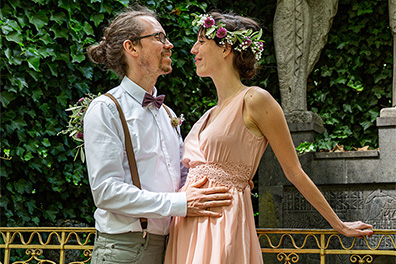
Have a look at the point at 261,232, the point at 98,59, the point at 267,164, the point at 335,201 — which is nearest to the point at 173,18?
the point at 267,164

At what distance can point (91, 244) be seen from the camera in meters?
4.71

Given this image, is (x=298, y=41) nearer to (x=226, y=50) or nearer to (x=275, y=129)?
(x=226, y=50)

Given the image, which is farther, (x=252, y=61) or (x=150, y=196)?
(x=252, y=61)

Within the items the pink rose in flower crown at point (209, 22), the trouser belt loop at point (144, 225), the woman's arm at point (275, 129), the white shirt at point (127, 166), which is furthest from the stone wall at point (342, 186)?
the trouser belt loop at point (144, 225)

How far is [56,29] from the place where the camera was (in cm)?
424

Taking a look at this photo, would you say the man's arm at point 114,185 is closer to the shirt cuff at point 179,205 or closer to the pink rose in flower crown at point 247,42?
the shirt cuff at point 179,205

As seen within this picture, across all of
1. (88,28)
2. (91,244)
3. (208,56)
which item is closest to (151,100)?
(208,56)

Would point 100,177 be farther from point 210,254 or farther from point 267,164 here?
point 267,164

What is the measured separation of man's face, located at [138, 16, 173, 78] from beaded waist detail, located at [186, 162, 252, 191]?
52 cm

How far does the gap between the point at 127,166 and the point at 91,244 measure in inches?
108

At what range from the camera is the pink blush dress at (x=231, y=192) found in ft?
6.62

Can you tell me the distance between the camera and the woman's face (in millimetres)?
2293

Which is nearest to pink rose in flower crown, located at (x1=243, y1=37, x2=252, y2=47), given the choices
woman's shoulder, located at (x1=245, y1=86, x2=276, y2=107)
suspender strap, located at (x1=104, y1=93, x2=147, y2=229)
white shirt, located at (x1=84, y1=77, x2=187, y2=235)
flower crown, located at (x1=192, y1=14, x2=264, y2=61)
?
flower crown, located at (x1=192, y1=14, x2=264, y2=61)

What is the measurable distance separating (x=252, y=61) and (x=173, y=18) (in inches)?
109
